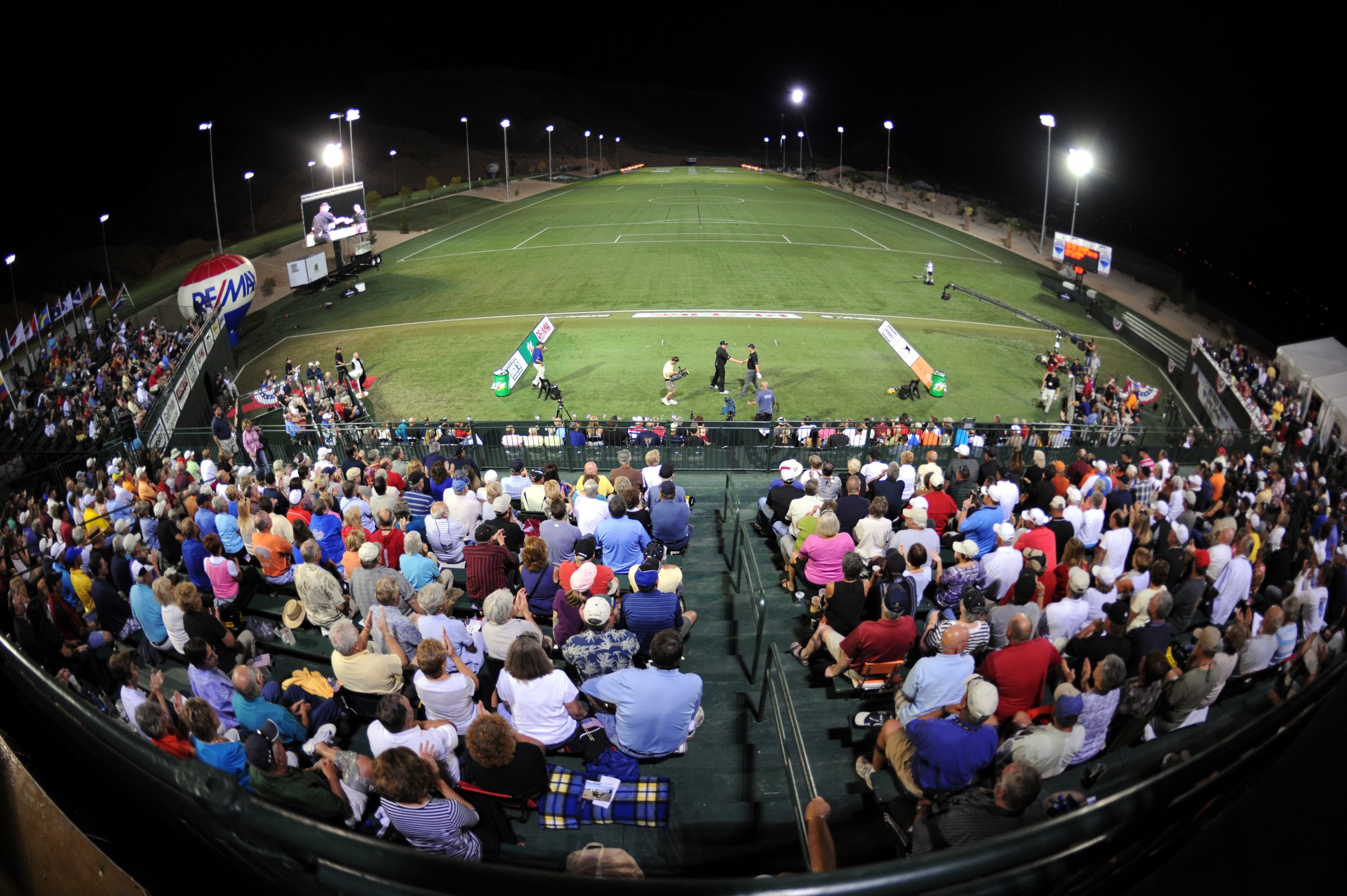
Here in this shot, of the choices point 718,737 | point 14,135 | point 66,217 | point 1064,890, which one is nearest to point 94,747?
point 1064,890

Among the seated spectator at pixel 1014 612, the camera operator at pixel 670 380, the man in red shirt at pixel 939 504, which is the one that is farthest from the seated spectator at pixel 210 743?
the camera operator at pixel 670 380

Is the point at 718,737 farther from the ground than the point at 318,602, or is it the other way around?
the point at 318,602

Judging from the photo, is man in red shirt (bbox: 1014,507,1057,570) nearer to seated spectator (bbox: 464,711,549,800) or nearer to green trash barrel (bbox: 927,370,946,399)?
seated spectator (bbox: 464,711,549,800)

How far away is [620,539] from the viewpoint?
8414 millimetres

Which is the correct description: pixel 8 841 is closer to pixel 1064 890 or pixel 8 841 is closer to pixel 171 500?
pixel 1064 890

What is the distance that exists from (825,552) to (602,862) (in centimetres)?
490

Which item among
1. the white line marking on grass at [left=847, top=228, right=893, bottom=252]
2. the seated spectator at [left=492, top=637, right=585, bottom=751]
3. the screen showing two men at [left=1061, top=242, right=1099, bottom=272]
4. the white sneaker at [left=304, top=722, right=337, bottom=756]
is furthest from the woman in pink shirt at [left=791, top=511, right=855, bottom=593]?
the white line marking on grass at [left=847, top=228, right=893, bottom=252]

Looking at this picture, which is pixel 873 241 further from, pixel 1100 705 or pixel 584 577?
pixel 1100 705

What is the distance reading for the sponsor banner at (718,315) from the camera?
4122 cm

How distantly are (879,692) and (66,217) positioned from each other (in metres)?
88.0

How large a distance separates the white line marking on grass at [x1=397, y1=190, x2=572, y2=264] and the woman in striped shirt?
56.0 m

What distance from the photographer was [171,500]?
12.1 metres

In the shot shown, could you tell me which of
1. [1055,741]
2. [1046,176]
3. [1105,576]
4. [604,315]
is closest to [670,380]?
[604,315]

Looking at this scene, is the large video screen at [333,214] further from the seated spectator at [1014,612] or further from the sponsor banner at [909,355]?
the seated spectator at [1014,612]
